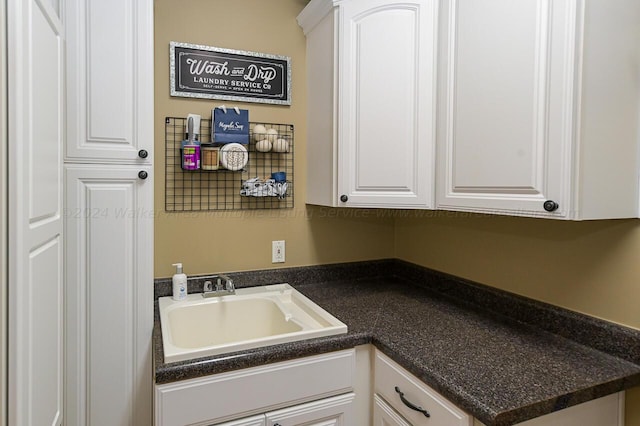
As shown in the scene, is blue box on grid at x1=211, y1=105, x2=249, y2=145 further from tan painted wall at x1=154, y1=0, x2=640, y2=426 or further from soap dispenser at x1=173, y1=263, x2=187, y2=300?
soap dispenser at x1=173, y1=263, x2=187, y2=300

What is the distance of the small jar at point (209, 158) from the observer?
170 cm

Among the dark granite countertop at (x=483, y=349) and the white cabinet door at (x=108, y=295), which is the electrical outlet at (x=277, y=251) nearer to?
the dark granite countertop at (x=483, y=349)

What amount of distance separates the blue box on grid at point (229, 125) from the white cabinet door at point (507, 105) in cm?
85

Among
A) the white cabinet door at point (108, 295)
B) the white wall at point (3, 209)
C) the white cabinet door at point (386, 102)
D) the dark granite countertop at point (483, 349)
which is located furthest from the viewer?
the white cabinet door at point (386, 102)

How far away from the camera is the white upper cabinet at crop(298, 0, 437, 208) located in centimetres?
150

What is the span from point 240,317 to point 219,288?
159mm

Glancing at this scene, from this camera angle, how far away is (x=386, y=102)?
1577mm

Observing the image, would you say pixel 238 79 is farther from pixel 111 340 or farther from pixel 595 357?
pixel 595 357

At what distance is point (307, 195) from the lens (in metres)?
2.00

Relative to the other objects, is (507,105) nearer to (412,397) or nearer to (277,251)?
(412,397)

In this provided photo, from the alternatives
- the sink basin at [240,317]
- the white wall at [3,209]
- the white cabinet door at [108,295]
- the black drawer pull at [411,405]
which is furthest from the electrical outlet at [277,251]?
the white wall at [3,209]

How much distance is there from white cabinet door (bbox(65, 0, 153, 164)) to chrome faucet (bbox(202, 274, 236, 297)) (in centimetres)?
62

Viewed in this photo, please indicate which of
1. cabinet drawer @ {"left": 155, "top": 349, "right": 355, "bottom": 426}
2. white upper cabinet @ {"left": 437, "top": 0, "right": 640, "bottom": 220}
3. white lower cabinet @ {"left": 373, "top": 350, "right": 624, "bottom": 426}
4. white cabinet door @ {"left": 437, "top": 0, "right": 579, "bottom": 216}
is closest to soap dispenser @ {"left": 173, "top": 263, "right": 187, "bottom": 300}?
cabinet drawer @ {"left": 155, "top": 349, "right": 355, "bottom": 426}

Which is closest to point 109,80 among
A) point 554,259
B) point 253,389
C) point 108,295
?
point 108,295
